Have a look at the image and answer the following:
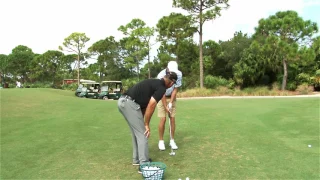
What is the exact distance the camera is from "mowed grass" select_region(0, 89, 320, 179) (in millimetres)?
4508

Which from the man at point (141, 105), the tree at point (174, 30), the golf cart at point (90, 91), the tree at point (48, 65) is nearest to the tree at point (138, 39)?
the tree at point (174, 30)

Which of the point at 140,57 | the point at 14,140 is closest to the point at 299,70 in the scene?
the point at 140,57

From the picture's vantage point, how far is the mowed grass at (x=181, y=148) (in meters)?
4.51

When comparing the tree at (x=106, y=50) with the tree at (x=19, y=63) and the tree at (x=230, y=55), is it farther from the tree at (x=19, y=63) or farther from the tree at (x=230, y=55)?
the tree at (x=230, y=55)

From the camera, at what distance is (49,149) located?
234 inches

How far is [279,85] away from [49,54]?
41320 millimetres

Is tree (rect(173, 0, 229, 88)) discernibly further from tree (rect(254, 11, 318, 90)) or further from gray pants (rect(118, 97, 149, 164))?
gray pants (rect(118, 97, 149, 164))

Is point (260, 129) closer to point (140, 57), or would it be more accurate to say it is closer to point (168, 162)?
point (168, 162)

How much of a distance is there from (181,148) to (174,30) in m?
24.3

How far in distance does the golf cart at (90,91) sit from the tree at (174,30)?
28.4 ft

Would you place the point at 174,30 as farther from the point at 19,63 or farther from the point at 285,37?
the point at 19,63

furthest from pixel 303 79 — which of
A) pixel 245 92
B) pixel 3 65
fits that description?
pixel 3 65

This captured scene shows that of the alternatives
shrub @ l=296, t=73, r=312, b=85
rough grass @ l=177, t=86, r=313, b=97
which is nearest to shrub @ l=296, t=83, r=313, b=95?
rough grass @ l=177, t=86, r=313, b=97

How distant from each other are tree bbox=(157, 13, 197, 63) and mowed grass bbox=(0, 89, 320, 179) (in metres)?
17.9
